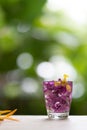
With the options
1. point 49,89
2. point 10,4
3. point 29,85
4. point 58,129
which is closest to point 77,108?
point 29,85

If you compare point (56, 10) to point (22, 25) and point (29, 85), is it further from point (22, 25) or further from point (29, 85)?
point (29, 85)

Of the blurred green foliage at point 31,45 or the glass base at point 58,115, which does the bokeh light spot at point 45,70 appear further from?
the glass base at point 58,115

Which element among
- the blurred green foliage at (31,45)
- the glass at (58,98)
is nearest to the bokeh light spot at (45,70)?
the blurred green foliage at (31,45)

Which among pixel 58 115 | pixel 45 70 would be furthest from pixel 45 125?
pixel 45 70

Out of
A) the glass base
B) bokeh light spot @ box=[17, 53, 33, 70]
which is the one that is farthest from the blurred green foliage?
the glass base

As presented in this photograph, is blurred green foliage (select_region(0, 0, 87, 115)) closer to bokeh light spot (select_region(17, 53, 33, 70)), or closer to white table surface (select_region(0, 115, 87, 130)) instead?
bokeh light spot (select_region(17, 53, 33, 70))
